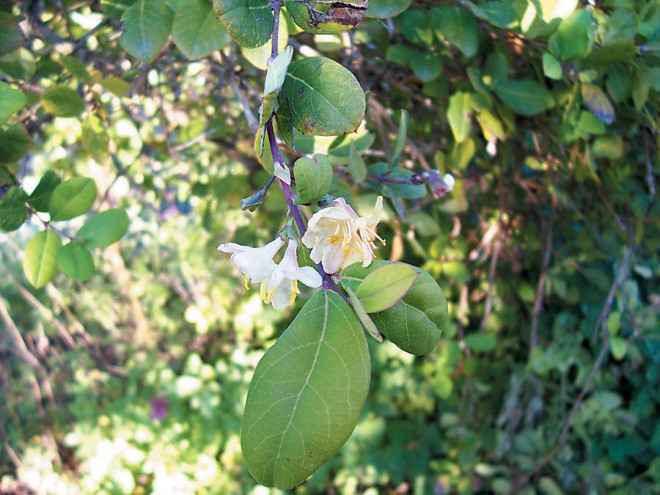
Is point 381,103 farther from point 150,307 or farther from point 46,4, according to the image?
point 150,307

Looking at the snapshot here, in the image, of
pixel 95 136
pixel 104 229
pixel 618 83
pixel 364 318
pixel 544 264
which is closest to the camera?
pixel 364 318

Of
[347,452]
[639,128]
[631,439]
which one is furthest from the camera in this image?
[347,452]

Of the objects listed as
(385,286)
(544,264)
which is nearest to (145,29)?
(385,286)

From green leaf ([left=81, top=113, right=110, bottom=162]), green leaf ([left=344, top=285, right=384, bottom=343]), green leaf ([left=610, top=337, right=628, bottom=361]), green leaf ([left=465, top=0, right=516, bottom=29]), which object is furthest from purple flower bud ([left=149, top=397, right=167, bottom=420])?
green leaf ([left=344, top=285, right=384, bottom=343])

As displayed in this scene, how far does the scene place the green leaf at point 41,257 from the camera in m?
0.69

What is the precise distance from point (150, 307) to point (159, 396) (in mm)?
710

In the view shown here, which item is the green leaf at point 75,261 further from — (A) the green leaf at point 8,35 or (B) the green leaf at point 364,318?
(B) the green leaf at point 364,318

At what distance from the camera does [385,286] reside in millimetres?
440

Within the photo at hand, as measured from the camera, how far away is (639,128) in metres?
1.08

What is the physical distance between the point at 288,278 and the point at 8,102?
12.7 inches

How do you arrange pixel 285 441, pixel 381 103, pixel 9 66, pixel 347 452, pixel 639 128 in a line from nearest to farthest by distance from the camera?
pixel 285 441
pixel 9 66
pixel 639 128
pixel 381 103
pixel 347 452

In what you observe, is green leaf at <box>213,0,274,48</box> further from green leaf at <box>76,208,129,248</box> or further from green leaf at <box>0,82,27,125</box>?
green leaf at <box>76,208,129,248</box>

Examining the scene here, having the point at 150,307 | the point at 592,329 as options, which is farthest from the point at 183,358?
the point at 592,329

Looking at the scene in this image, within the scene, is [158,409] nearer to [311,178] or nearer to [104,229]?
[104,229]
